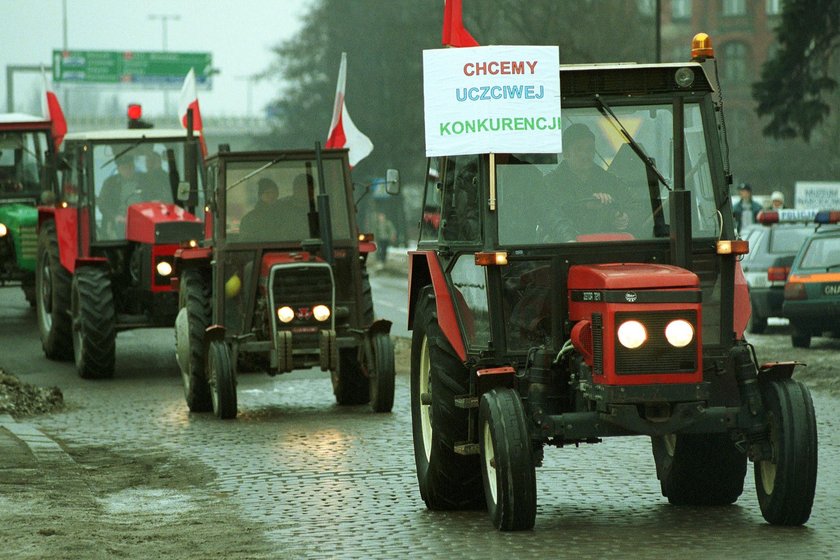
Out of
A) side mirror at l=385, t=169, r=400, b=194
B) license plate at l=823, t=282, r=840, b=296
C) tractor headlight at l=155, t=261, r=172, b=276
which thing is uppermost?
side mirror at l=385, t=169, r=400, b=194

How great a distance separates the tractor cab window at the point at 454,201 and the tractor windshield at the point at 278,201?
5641 millimetres

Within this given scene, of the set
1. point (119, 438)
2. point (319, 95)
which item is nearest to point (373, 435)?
point (119, 438)

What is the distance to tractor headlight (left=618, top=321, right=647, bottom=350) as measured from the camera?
8.06 meters

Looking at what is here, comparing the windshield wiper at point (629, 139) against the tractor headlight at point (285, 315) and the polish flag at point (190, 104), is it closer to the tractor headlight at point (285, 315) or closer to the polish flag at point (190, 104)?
the tractor headlight at point (285, 315)

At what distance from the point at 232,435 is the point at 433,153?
5505mm

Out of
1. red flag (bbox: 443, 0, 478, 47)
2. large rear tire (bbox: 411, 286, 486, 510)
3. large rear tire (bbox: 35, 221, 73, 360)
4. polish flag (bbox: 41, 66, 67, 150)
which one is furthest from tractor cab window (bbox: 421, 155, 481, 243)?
polish flag (bbox: 41, 66, 67, 150)

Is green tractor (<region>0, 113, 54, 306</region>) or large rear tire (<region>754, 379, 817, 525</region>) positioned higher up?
green tractor (<region>0, 113, 54, 306</region>)

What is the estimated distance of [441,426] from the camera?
9117mm

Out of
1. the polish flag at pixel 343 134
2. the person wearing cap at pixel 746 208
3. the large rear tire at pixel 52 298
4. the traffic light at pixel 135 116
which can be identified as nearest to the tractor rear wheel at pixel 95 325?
the large rear tire at pixel 52 298

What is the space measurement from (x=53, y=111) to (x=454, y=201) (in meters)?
16.8

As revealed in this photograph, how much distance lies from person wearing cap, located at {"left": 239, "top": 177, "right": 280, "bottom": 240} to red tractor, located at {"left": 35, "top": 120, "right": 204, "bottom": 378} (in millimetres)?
2614

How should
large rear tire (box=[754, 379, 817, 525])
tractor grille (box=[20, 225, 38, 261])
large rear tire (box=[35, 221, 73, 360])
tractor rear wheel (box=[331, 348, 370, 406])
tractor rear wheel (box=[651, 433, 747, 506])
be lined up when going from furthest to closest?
tractor grille (box=[20, 225, 38, 261])
large rear tire (box=[35, 221, 73, 360])
tractor rear wheel (box=[331, 348, 370, 406])
tractor rear wheel (box=[651, 433, 747, 506])
large rear tire (box=[754, 379, 817, 525])

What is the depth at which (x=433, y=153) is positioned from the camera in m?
8.52

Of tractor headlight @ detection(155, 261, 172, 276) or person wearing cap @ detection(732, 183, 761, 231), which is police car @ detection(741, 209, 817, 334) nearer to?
person wearing cap @ detection(732, 183, 761, 231)
